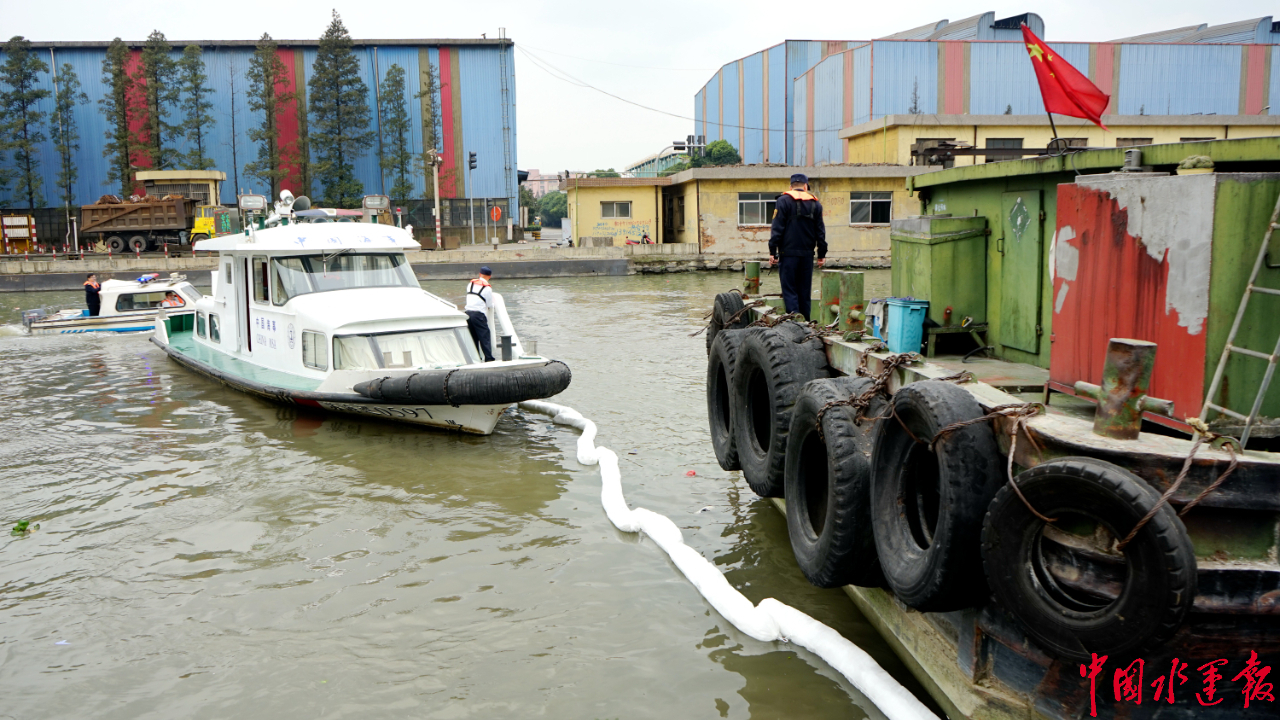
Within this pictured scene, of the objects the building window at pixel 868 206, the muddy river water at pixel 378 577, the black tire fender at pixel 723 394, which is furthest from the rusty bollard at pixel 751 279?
the building window at pixel 868 206

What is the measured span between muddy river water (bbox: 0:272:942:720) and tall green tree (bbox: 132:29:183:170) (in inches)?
1847

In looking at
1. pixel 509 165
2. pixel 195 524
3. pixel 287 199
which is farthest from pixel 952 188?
pixel 509 165

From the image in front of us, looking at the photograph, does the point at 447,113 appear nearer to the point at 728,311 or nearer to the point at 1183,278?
the point at 728,311

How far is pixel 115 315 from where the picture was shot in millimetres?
21672

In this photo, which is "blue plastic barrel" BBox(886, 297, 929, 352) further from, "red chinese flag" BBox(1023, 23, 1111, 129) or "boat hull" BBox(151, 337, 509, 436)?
"boat hull" BBox(151, 337, 509, 436)

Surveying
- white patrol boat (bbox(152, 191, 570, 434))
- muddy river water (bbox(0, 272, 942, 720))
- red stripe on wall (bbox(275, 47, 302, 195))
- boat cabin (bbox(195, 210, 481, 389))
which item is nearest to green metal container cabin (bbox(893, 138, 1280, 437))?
muddy river water (bbox(0, 272, 942, 720))

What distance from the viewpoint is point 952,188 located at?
6605 millimetres

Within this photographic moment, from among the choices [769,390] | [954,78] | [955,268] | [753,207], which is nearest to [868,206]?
[753,207]

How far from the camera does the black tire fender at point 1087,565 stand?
2.92 metres

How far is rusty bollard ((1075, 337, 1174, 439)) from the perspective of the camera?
3.13m

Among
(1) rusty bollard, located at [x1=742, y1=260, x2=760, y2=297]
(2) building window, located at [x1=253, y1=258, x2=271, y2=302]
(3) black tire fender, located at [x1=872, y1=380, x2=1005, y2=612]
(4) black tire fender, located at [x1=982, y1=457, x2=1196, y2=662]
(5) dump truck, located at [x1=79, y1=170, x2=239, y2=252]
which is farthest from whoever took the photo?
(5) dump truck, located at [x1=79, y1=170, x2=239, y2=252]

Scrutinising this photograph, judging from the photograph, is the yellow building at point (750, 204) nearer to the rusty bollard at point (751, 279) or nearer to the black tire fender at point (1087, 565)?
the rusty bollard at point (751, 279)

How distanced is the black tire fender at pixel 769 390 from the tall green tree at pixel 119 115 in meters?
55.4

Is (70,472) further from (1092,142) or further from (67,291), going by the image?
(1092,142)
